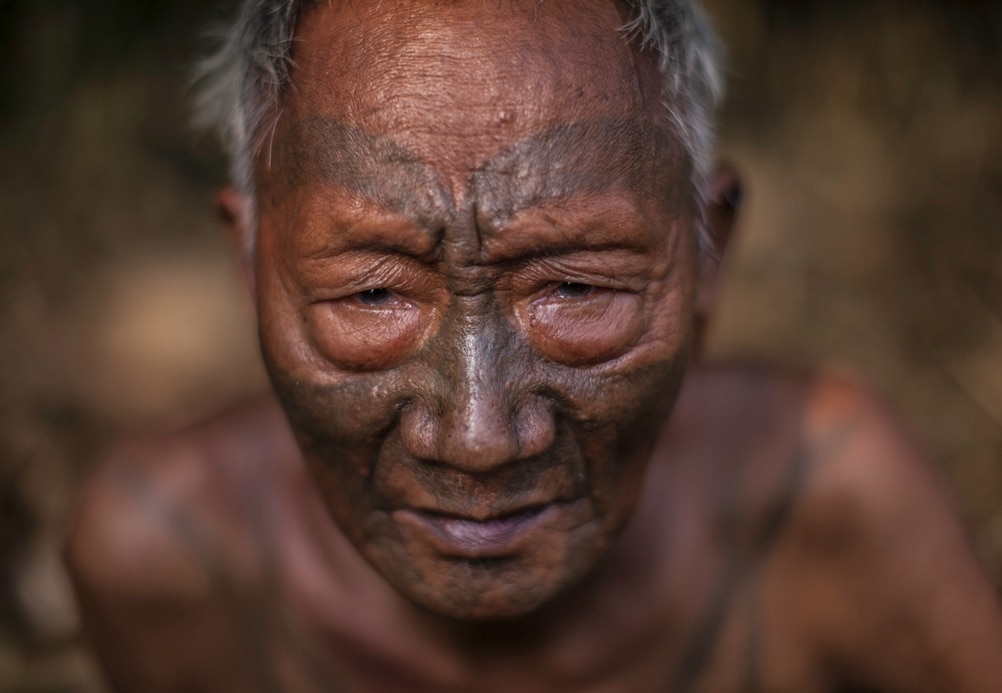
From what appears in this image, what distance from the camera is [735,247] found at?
2939mm

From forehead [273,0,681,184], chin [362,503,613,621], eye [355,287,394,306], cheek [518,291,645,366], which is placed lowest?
chin [362,503,613,621]

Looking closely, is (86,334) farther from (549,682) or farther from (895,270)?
(895,270)

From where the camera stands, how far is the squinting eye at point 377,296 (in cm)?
131

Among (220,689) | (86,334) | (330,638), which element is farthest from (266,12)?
(86,334)

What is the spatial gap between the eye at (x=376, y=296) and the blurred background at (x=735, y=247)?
1739mm

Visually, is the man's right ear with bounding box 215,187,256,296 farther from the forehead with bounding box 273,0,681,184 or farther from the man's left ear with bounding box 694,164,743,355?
the man's left ear with bounding box 694,164,743,355

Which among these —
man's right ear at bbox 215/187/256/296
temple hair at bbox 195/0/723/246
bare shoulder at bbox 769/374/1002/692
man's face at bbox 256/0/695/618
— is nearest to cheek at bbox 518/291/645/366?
man's face at bbox 256/0/695/618

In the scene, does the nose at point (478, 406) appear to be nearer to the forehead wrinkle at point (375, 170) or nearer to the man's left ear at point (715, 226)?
the forehead wrinkle at point (375, 170)

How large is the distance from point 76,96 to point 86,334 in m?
0.61

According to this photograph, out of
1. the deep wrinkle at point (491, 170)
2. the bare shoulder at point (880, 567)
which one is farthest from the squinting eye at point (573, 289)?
the bare shoulder at point (880, 567)

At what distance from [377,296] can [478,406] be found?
0.58 ft

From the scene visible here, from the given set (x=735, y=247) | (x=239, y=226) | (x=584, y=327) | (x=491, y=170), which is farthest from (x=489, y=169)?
(x=735, y=247)

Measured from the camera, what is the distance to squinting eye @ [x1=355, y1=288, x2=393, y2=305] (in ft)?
4.30

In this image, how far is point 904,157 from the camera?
3.11 meters
